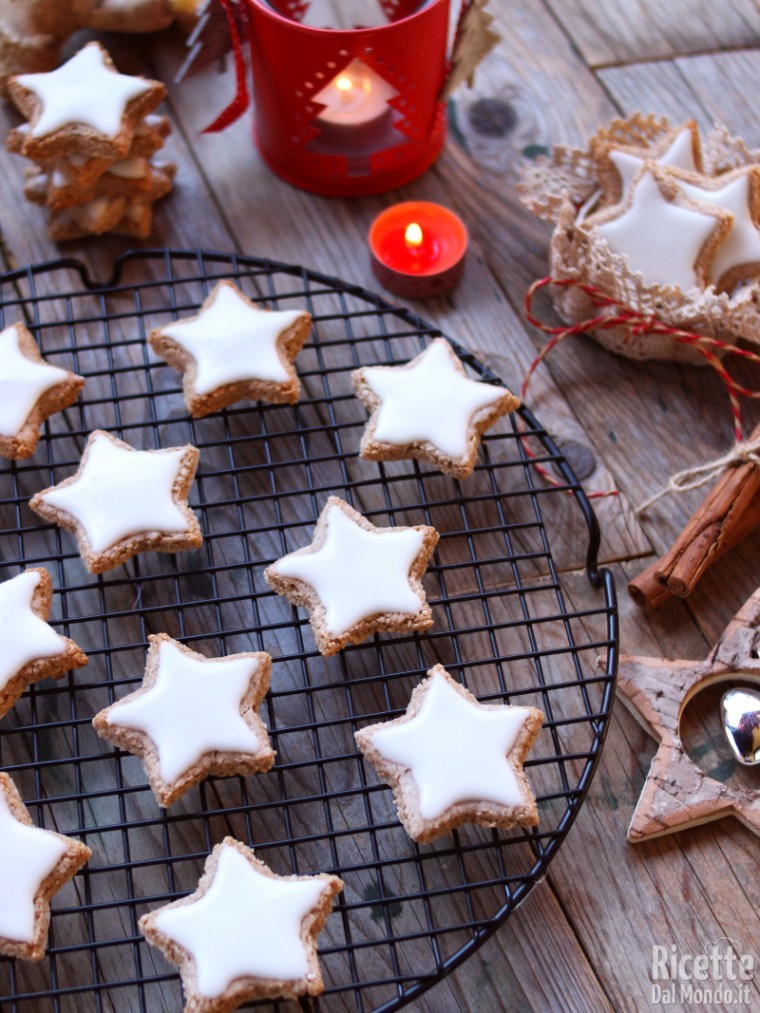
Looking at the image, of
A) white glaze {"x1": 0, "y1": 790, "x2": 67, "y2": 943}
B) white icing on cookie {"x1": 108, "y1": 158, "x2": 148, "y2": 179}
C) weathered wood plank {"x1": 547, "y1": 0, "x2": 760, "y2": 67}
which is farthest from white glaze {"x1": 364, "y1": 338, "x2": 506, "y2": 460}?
weathered wood plank {"x1": 547, "y1": 0, "x2": 760, "y2": 67}

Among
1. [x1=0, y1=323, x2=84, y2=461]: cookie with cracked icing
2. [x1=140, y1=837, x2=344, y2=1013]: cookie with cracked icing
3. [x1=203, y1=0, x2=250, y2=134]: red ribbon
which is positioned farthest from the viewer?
[x1=203, y1=0, x2=250, y2=134]: red ribbon

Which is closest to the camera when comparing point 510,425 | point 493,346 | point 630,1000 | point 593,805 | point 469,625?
point 630,1000

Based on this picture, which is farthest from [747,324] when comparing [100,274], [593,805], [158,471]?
[100,274]

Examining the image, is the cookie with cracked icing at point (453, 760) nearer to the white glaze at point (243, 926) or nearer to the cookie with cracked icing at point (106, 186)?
the white glaze at point (243, 926)

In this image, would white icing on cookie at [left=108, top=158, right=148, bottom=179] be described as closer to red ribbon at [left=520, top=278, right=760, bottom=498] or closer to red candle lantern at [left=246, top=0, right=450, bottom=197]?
red candle lantern at [left=246, top=0, right=450, bottom=197]

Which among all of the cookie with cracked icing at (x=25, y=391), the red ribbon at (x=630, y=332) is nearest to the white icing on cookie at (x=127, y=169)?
the cookie with cracked icing at (x=25, y=391)

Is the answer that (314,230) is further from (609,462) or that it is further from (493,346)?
(609,462)

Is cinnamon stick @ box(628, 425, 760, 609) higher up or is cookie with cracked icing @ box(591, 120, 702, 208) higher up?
cookie with cracked icing @ box(591, 120, 702, 208)
